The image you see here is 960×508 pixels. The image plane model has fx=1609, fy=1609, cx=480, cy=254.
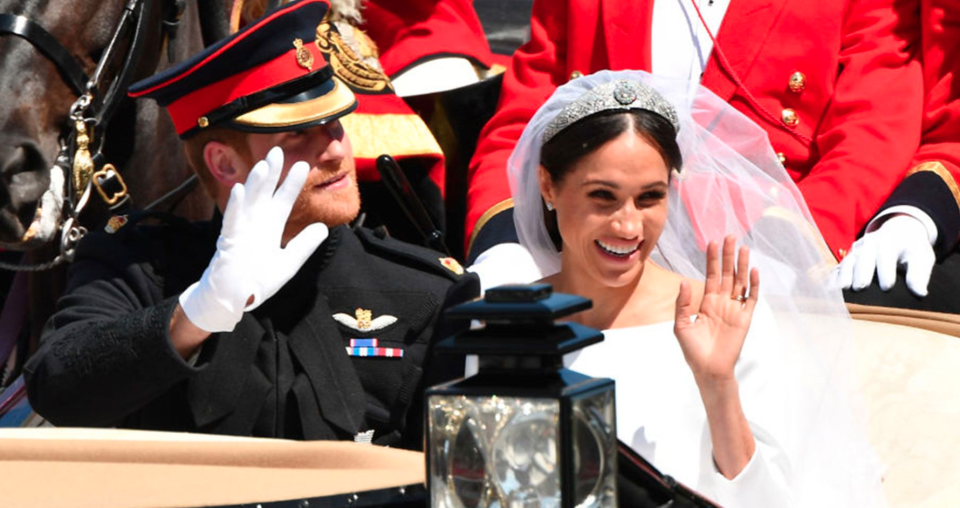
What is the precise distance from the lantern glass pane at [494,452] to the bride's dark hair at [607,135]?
1163 mm

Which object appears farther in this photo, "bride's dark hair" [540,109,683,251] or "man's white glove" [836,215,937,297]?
"man's white glove" [836,215,937,297]

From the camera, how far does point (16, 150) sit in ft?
9.24

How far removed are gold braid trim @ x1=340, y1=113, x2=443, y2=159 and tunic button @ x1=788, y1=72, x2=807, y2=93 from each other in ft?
2.68

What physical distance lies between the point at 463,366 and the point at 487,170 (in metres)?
1.06

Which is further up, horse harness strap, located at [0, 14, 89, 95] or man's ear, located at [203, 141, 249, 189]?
horse harness strap, located at [0, 14, 89, 95]

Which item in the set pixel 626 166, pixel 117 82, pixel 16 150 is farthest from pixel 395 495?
pixel 117 82

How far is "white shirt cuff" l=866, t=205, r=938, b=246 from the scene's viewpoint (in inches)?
117

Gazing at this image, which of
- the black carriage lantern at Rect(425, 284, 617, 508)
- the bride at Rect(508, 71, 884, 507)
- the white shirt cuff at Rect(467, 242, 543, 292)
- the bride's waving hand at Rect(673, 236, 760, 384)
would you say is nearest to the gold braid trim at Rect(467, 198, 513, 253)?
the white shirt cuff at Rect(467, 242, 543, 292)

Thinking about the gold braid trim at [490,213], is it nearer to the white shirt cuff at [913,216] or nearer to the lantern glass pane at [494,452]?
the white shirt cuff at [913,216]

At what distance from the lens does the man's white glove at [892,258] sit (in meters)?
2.91

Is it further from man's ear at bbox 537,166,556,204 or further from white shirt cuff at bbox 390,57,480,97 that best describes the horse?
man's ear at bbox 537,166,556,204

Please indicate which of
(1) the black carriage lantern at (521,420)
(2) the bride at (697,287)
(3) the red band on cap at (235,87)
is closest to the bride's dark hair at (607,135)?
(2) the bride at (697,287)

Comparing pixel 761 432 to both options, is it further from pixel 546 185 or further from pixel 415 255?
pixel 415 255

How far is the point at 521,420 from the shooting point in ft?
4.50
